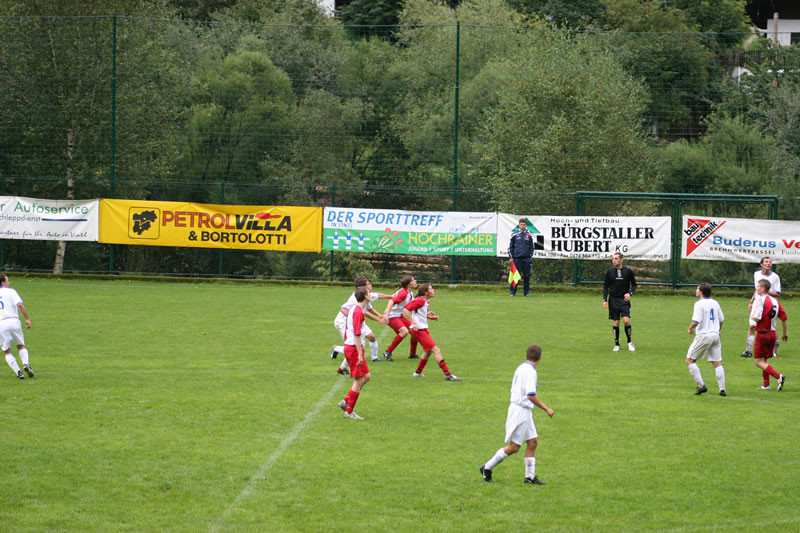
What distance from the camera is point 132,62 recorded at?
1497 inches

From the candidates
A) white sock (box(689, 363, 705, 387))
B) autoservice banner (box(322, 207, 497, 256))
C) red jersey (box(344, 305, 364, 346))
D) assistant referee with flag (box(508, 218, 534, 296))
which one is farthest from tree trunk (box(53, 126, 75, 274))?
white sock (box(689, 363, 705, 387))

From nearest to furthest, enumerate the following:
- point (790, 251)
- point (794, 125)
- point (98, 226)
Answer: point (790, 251)
point (98, 226)
point (794, 125)

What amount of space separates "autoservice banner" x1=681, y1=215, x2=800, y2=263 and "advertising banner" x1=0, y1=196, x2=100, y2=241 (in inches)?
768

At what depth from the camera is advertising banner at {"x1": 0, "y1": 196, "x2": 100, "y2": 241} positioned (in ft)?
105

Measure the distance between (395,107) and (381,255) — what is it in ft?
56.0

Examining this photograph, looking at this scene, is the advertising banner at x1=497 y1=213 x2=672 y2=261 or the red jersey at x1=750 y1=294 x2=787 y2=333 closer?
the red jersey at x1=750 y1=294 x2=787 y2=333

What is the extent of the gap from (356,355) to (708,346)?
221 inches

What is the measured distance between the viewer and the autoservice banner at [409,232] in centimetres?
3083

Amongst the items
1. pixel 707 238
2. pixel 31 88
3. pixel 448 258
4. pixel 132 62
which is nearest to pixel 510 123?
pixel 448 258

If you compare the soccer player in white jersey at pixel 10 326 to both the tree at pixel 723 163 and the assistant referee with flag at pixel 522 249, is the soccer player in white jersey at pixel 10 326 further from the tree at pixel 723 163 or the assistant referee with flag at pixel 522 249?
the tree at pixel 723 163

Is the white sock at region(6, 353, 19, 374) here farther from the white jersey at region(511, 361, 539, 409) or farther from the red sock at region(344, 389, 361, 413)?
the white jersey at region(511, 361, 539, 409)

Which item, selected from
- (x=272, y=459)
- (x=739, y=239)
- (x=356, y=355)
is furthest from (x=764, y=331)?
(x=739, y=239)

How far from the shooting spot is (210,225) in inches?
1254

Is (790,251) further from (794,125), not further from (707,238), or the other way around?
(794,125)
